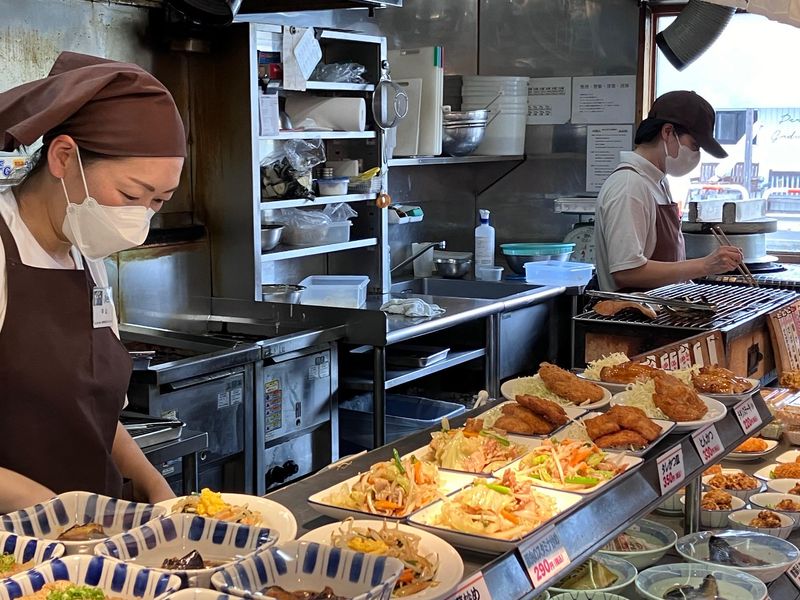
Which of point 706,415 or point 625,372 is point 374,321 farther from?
point 706,415

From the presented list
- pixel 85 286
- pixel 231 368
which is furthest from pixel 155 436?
pixel 85 286

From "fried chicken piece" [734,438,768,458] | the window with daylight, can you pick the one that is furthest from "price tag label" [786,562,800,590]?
the window with daylight

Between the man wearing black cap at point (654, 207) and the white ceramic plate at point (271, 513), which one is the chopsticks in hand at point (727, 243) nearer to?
the man wearing black cap at point (654, 207)

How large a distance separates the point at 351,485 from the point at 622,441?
61 cm

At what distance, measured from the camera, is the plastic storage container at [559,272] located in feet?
20.0

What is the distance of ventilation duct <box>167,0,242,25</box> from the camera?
4.27 metres

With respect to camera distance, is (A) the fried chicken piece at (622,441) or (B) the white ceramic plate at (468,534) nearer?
(B) the white ceramic plate at (468,534)

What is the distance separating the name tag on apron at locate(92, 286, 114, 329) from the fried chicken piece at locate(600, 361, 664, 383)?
1.30m

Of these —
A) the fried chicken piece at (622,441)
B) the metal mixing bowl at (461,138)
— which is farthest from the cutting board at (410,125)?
the fried chicken piece at (622,441)

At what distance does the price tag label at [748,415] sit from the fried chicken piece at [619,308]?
1.27 m

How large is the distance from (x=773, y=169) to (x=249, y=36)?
374cm

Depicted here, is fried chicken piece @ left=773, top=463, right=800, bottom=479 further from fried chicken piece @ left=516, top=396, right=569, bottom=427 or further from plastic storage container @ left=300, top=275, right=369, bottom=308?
A: plastic storage container @ left=300, top=275, right=369, bottom=308

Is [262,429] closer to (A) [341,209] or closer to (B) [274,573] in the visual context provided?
(A) [341,209]

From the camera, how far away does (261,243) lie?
15.7 ft
